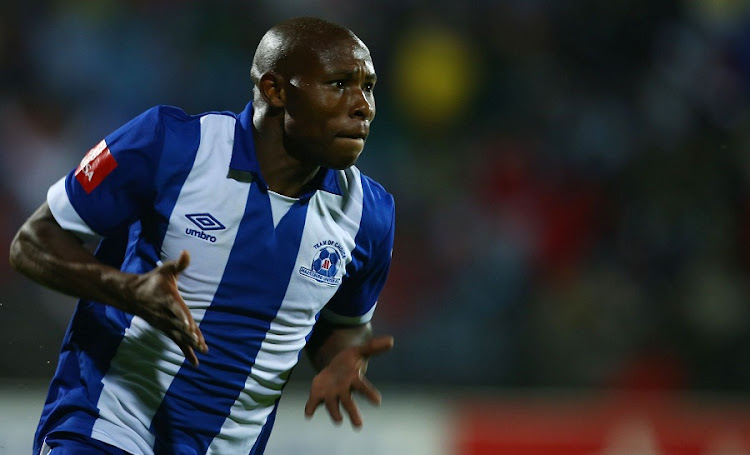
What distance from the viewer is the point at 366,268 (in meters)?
3.43

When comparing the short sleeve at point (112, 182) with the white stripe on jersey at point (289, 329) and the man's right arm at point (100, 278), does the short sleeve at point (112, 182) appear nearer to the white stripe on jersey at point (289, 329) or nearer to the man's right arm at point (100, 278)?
the man's right arm at point (100, 278)

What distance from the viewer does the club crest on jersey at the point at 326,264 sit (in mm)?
3215

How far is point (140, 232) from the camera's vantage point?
10.4 feet

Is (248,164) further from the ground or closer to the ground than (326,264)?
further from the ground

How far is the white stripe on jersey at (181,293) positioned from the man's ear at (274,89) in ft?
0.52

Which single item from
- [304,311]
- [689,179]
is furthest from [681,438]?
[304,311]

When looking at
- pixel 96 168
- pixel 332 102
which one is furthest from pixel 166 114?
pixel 332 102

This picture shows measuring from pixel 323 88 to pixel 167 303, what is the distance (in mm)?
828

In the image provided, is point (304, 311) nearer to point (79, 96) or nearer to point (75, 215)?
point (75, 215)

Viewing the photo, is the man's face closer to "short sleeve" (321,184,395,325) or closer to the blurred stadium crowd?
"short sleeve" (321,184,395,325)

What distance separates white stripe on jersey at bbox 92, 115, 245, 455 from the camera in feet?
10.1

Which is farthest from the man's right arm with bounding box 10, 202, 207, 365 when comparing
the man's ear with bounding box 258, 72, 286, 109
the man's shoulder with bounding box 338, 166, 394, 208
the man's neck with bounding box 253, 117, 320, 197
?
the man's shoulder with bounding box 338, 166, 394, 208

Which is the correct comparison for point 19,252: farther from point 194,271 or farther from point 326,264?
point 326,264

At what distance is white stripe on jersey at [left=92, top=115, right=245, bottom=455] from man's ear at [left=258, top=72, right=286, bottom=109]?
0.52 feet
